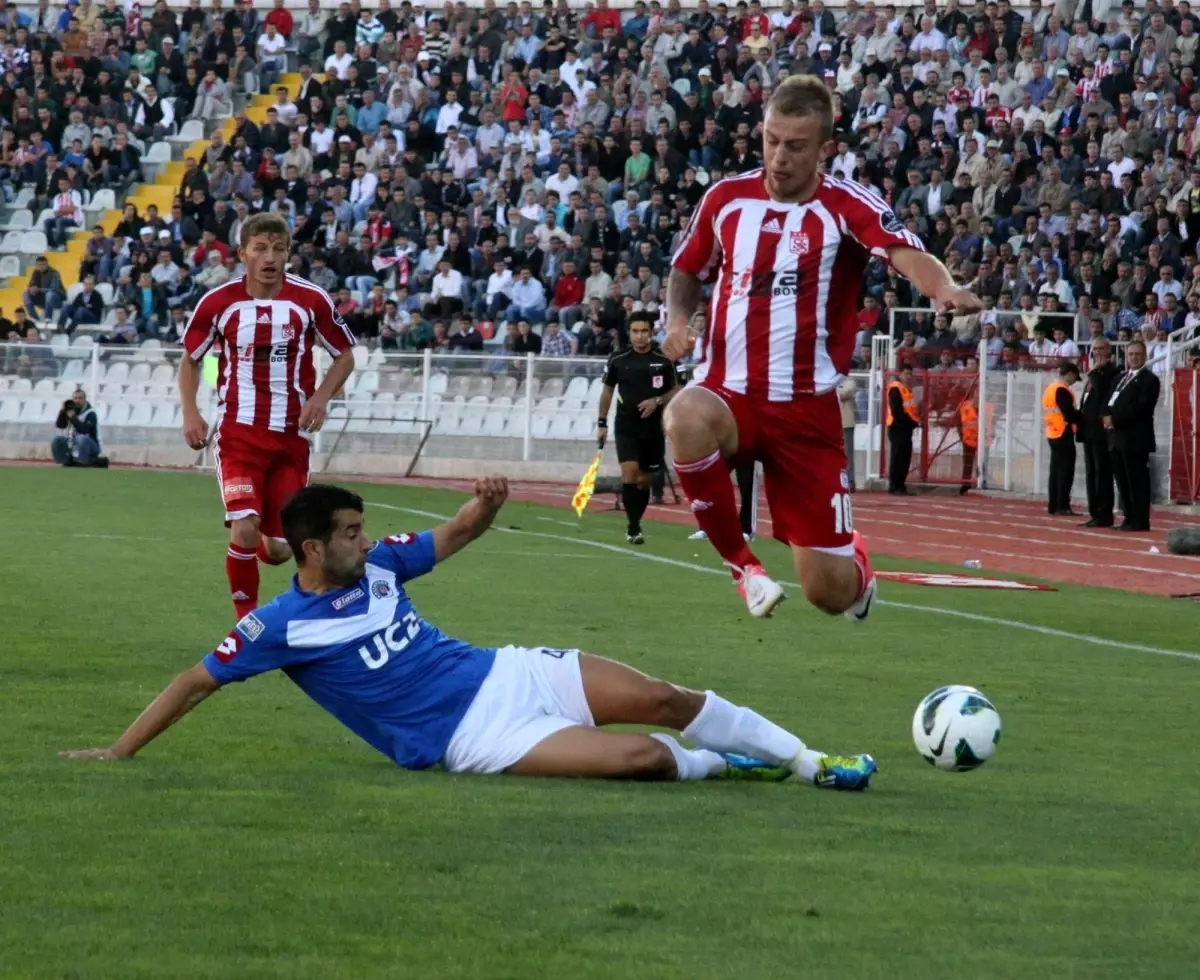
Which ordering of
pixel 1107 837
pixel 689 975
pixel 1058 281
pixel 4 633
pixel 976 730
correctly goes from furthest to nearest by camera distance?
pixel 1058 281 < pixel 4 633 < pixel 976 730 < pixel 1107 837 < pixel 689 975

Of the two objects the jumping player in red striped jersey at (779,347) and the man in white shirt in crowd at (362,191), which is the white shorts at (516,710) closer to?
the jumping player in red striped jersey at (779,347)

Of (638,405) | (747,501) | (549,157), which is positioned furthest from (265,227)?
(549,157)


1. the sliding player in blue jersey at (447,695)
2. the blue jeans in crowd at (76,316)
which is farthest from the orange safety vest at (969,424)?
the sliding player in blue jersey at (447,695)

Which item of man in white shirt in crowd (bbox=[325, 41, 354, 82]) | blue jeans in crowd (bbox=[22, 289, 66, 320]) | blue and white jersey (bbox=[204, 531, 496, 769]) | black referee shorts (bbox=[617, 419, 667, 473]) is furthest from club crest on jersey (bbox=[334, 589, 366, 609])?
man in white shirt in crowd (bbox=[325, 41, 354, 82])

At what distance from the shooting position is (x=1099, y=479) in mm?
23422

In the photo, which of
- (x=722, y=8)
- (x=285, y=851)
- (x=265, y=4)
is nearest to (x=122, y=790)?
(x=285, y=851)

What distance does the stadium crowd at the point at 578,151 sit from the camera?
2878 centimetres

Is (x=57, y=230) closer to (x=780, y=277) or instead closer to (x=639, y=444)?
(x=639, y=444)

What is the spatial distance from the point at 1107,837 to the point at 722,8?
30870 millimetres

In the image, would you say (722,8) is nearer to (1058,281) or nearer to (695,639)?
(1058,281)

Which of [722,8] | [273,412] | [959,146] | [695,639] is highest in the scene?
[722,8]

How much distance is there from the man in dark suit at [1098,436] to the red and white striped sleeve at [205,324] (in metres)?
14.4

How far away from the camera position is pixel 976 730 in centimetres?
693

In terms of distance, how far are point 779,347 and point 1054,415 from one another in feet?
59.5
